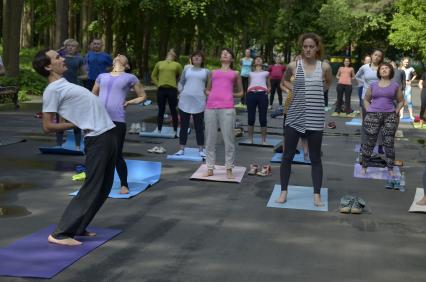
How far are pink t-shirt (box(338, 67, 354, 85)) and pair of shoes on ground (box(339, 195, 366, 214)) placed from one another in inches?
506

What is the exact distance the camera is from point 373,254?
227 inches

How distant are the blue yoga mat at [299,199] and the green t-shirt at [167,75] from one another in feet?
15.2

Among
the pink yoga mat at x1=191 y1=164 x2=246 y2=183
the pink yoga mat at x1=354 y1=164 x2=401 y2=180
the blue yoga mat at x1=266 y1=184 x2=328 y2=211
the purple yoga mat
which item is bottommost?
the blue yoga mat at x1=266 y1=184 x2=328 y2=211

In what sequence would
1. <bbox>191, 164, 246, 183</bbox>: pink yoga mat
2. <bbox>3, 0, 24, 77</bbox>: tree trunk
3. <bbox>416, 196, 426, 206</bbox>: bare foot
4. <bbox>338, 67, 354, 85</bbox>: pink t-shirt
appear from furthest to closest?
<bbox>3, 0, 24, 77</bbox>: tree trunk
<bbox>338, 67, 354, 85</bbox>: pink t-shirt
<bbox>191, 164, 246, 183</bbox>: pink yoga mat
<bbox>416, 196, 426, 206</bbox>: bare foot

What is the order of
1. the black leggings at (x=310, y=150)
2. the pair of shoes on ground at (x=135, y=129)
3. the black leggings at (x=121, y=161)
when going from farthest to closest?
the pair of shoes on ground at (x=135, y=129), the black leggings at (x=121, y=161), the black leggings at (x=310, y=150)

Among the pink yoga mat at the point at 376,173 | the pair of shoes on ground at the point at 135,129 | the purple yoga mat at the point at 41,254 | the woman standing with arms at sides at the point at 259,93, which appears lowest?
the pink yoga mat at the point at 376,173

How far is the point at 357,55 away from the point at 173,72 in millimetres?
59192

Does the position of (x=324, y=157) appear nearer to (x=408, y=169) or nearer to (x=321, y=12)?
(x=408, y=169)

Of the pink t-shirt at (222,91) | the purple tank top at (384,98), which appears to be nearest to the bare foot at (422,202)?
the purple tank top at (384,98)

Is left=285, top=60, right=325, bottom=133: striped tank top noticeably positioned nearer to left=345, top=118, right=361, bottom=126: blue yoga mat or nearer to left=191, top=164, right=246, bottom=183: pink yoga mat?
left=191, top=164, right=246, bottom=183: pink yoga mat

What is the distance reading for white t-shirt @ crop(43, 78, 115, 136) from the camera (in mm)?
5316

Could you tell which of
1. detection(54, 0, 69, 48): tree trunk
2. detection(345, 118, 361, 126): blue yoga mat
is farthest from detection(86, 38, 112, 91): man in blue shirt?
detection(54, 0, 69, 48): tree trunk

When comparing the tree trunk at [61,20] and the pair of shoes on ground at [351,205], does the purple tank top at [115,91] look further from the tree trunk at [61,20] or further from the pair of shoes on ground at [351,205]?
the tree trunk at [61,20]

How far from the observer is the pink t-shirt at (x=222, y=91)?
908 cm
